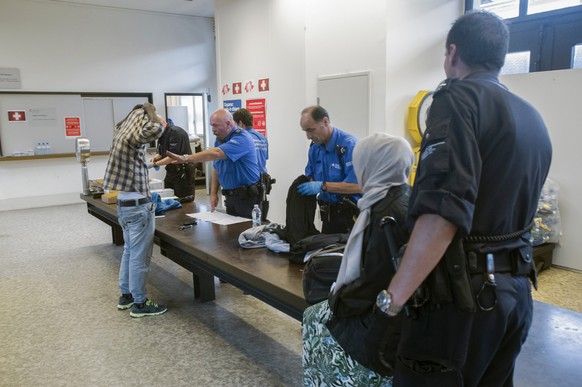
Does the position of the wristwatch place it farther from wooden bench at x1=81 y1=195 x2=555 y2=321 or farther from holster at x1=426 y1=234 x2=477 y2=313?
wooden bench at x1=81 y1=195 x2=555 y2=321

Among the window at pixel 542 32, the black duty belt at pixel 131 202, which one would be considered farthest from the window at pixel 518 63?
the black duty belt at pixel 131 202

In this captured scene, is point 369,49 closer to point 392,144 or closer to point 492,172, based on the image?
point 392,144

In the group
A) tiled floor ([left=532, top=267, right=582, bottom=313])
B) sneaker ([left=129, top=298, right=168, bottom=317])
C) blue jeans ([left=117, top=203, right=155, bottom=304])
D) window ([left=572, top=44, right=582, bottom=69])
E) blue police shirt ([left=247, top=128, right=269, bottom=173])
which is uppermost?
window ([left=572, top=44, right=582, bottom=69])

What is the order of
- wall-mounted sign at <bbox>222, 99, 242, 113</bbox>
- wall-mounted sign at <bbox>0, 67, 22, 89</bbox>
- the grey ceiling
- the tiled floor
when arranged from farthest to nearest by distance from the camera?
the grey ceiling < wall-mounted sign at <bbox>0, 67, 22, 89</bbox> < wall-mounted sign at <bbox>222, 99, 242, 113</bbox> < the tiled floor

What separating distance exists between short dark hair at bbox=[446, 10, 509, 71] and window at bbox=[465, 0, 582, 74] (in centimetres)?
395

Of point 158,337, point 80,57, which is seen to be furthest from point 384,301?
point 80,57

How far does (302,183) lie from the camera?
3.07 m

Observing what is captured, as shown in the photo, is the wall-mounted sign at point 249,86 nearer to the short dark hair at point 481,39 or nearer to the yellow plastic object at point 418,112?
the yellow plastic object at point 418,112

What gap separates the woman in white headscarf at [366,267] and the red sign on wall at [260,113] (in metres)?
4.59

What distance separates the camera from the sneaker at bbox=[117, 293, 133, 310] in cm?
368

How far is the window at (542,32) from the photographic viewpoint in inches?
172

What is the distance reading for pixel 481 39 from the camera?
1.20m

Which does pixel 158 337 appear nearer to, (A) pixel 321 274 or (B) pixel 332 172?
(B) pixel 332 172

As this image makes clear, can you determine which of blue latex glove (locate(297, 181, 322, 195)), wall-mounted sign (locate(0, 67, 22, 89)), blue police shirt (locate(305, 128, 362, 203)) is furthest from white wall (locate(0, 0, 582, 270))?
blue latex glove (locate(297, 181, 322, 195))
